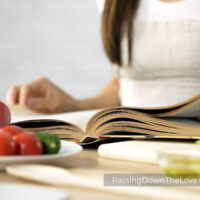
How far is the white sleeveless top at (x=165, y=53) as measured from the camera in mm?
1456

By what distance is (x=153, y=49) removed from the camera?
150 centimetres

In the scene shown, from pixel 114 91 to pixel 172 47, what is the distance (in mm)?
317

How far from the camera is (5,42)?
3.19 m

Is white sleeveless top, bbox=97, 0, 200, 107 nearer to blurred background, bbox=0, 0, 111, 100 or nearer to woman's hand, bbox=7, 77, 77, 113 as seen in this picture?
woman's hand, bbox=7, 77, 77, 113

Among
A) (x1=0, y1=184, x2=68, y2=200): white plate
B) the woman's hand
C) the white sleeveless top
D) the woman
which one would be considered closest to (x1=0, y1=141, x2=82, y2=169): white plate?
(x1=0, y1=184, x2=68, y2=200): white plate

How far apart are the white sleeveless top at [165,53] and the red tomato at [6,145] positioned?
38.5 inches

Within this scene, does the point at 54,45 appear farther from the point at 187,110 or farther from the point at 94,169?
the point at 94,169

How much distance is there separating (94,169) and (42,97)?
0.86 metres

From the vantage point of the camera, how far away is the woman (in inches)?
57.4

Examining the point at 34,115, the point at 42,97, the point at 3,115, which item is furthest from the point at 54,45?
the point at 3,115

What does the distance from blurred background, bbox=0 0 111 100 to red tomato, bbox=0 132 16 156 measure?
2374 mm

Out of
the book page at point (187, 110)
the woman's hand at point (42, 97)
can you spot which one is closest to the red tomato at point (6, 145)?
the book page at point (187, 110)

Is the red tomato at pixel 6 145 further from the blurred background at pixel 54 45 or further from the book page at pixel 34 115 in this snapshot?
the blurred background at pixel 54 45

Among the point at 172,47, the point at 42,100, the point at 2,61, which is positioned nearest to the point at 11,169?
the point at 42,100
